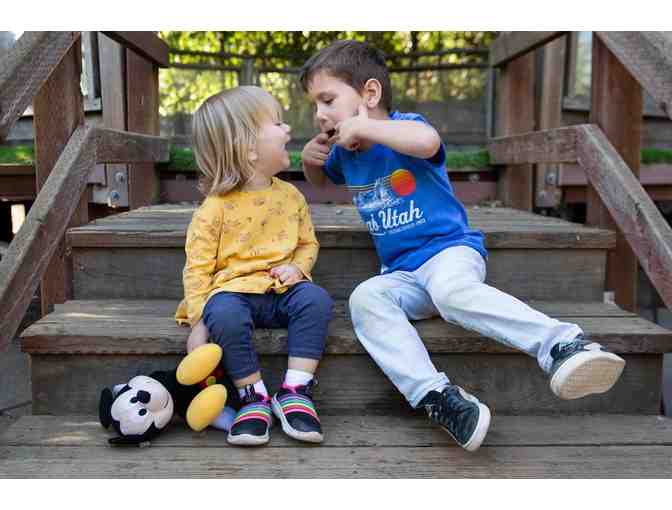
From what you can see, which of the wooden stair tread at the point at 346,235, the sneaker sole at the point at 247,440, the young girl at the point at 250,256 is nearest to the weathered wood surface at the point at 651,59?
the wooden stair tread at the point at 346,235

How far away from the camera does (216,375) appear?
188 cm

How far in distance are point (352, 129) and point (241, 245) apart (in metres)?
0.46

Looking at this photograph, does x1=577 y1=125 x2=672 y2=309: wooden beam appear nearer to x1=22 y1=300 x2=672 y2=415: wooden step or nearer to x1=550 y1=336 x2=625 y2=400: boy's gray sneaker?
x1=22 y1=300 x2=672 y2=415: wooden step

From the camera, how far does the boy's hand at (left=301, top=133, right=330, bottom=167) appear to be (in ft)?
7.60

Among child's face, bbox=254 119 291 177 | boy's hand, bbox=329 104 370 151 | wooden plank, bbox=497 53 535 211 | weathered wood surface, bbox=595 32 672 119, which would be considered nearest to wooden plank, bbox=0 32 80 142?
child's face, bbox=254 119 291 177

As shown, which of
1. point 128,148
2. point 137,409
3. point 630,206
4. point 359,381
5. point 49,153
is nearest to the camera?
point 137,409

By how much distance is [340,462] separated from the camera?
165cm

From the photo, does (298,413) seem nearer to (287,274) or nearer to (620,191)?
(287,274)

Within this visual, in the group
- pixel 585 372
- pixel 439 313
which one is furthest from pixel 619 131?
pixel 585 372

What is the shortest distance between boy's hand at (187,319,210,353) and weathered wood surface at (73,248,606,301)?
502mm

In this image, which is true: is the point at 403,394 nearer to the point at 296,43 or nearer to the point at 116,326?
the point at 116,326

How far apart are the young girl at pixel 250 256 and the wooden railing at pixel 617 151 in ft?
3.26

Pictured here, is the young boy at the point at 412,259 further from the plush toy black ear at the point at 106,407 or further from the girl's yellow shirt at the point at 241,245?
the plush toy black ear at the point at 106,407
